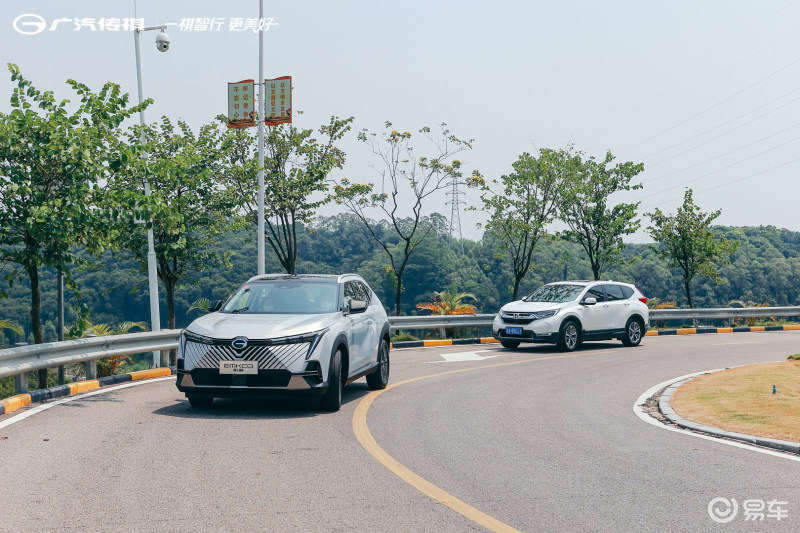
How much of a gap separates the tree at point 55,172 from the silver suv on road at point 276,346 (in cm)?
293

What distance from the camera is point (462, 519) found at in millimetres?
5035

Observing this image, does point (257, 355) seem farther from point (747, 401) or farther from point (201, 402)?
point (747, 401)

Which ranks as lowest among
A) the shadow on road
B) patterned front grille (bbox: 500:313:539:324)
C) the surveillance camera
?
the shadow on road

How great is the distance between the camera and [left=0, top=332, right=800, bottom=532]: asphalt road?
505cm

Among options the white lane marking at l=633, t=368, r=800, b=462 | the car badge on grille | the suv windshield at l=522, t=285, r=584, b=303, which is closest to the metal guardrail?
the car badge on grille

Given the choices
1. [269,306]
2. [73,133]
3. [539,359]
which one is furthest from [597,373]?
[73,133]

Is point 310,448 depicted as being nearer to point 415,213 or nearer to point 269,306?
point 269,306

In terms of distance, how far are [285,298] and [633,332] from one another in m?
13.3

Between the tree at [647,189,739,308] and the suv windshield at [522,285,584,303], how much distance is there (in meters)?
16.7

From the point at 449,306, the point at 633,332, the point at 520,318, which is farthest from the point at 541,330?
the point at 449,306

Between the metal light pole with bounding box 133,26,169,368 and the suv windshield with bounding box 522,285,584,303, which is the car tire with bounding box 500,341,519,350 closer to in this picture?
the suv windshield with bounding box 522,285,584,303

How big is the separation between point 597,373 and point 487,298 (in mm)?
67832

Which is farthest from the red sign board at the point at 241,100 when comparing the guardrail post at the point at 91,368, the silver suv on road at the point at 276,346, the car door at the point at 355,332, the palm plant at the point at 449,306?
the silver suv on road at the point at 276,346

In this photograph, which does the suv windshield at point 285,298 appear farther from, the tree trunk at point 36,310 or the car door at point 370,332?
the tree trunk at point 36,310
